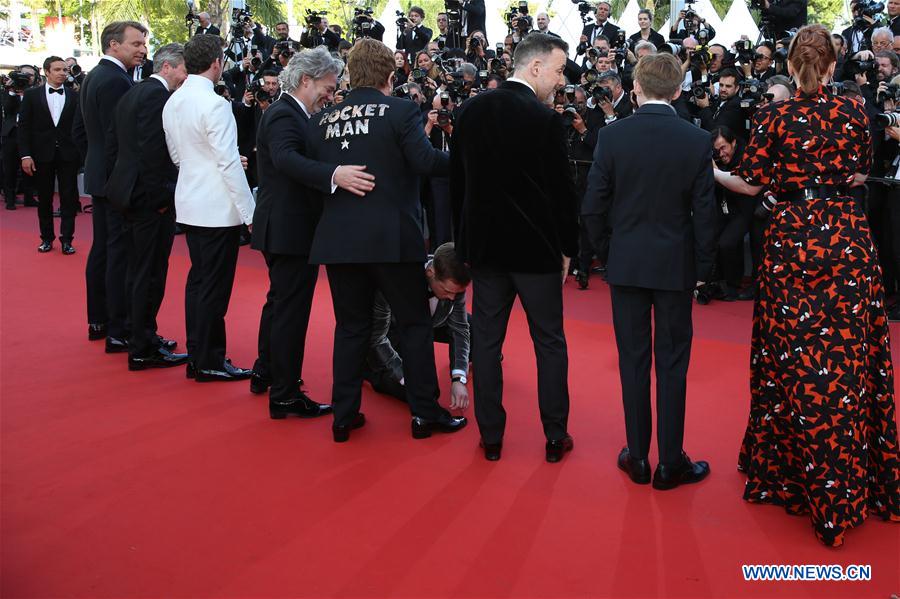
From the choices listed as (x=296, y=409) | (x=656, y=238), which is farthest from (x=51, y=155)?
(x=656, y=238)

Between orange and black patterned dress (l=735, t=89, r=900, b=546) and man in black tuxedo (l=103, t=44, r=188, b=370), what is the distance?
2.84 metres

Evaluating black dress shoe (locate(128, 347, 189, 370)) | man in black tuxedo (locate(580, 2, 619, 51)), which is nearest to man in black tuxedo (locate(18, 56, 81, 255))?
black dress shoe (locate(128, 347, 189, 370))

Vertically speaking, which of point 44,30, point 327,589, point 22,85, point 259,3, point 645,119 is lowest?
point 327,589

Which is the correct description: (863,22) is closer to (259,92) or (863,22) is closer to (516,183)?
(259,92)

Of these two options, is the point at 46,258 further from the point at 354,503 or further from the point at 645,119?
the point at 645,119

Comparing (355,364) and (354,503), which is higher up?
(355,364)

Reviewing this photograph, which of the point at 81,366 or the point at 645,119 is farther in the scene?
the point at 81,366

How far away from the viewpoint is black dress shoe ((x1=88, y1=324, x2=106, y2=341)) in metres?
5.03

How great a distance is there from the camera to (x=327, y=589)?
7.98 ft

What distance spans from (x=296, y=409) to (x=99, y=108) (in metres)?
2.14

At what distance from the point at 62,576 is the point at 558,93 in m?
5.30

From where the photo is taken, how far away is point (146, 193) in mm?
4406

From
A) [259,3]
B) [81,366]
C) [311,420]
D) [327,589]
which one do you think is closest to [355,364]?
[311,420]

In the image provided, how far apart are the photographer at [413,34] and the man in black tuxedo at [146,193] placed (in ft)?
20.3
